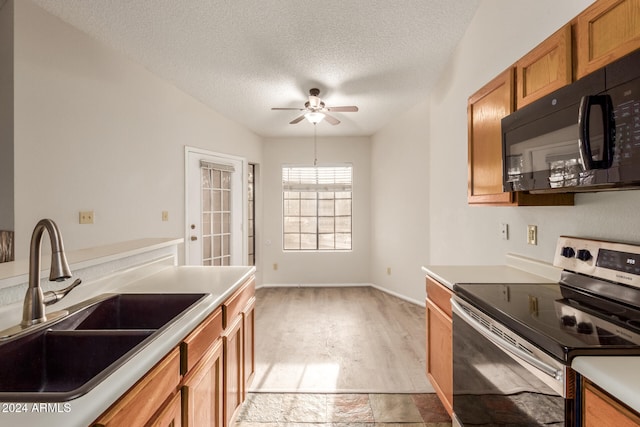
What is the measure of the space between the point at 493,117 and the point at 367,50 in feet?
4.73

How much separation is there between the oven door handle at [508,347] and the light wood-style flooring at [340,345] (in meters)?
1.11

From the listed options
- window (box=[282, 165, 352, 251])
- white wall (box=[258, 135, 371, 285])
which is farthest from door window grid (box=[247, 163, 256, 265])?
window (box=[282, 165, 352, 251])

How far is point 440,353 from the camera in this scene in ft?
6.33

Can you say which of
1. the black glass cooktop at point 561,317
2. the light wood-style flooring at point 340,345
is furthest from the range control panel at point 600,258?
the light wood-style flooring at point 340,345

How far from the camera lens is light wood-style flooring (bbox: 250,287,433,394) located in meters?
2.40

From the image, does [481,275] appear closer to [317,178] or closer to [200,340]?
[200,340]

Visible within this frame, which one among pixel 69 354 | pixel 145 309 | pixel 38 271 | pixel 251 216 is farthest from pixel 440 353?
pixel 251 216

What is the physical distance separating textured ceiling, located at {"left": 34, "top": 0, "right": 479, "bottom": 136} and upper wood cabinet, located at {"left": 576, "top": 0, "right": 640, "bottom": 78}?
139 centimetres

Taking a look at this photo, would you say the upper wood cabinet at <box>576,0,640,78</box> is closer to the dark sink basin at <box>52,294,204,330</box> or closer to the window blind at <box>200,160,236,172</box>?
the dark sink basin at <box>52,294,204,330</box>

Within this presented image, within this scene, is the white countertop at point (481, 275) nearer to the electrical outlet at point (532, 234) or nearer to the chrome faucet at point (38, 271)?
the electrical outlet at point (532, 234)

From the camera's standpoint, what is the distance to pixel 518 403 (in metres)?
1.10

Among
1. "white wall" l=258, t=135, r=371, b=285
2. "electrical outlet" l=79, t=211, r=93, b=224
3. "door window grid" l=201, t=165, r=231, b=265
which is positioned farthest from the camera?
"white wall" l=258, t=135, r=371, b=285

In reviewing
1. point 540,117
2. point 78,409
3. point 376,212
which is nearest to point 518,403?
point 540,117

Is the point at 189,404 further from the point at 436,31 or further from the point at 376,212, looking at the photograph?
the point at 376,212
